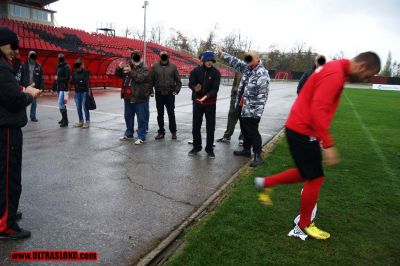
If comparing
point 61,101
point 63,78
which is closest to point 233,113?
point 61,101

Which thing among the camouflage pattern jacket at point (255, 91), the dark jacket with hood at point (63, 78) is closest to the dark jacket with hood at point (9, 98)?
the camouflage pattern jacket at point (255, 91)

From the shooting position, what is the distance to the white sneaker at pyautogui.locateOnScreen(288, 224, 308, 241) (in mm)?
3894

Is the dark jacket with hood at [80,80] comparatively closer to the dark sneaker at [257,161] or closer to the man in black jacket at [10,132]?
the dark sneaker at [257,161]

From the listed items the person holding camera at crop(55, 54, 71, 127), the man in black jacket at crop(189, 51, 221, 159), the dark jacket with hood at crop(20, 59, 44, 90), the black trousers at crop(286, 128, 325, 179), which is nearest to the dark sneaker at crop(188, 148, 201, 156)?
the man in black jacket at crop(189, 51, 221, 159)

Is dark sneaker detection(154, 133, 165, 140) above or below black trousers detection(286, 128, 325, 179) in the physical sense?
below

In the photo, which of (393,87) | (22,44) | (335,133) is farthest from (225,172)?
(393,87)

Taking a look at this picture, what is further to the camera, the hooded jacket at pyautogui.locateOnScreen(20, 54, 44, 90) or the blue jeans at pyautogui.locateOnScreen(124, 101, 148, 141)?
the hooded jacket at pyautogui.locateOnScreen(20, 54, 44, 90)

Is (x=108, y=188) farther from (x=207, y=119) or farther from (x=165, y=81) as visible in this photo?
(x=165, y=81)

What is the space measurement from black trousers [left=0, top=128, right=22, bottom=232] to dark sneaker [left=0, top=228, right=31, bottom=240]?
0.11 ft

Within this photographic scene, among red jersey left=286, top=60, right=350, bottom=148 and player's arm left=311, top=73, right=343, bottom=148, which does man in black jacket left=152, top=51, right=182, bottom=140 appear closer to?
red jersey left=286, top=60, right=350, bottom=148

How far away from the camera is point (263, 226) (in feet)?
13.5

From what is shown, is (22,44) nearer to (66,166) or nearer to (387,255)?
(66,166)

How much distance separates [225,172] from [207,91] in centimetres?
184

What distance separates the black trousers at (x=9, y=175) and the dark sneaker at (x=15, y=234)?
3 cm
